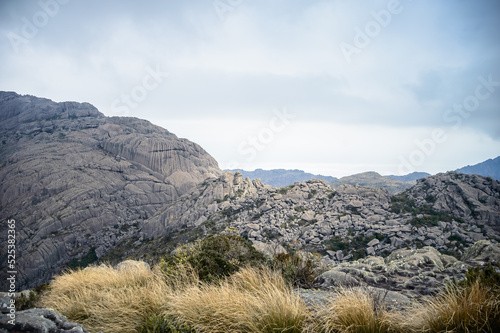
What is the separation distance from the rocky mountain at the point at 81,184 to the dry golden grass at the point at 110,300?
115m

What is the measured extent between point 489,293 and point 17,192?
595ft

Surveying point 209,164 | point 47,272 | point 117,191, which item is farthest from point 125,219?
point 209,164

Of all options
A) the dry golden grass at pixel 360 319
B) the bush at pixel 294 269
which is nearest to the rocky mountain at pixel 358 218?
the bush at pixel 294 269

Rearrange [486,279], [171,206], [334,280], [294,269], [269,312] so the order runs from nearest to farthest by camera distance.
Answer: [269,312], [486,279], [334,280], [294,269], [171,206]

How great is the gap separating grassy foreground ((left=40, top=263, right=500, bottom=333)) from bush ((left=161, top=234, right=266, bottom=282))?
0.53 m

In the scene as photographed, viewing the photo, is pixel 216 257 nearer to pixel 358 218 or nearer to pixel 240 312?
pixel 240 312

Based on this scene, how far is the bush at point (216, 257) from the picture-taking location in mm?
7664

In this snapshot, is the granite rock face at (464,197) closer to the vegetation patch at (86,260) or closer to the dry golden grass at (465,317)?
the dry golden grass at (465,317)

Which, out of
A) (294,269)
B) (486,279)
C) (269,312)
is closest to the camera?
(269,312)

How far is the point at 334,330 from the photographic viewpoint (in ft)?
14.1

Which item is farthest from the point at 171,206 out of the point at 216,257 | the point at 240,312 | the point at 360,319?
the point at 360,319

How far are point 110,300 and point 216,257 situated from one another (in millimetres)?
A: 3129

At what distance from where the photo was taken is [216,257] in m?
7.98

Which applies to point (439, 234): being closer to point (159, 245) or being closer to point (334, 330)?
point (334, 330)
